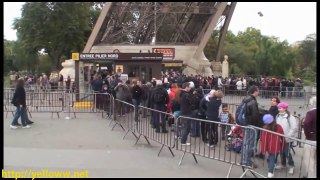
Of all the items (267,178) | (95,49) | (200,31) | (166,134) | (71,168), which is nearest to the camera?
(267,178)

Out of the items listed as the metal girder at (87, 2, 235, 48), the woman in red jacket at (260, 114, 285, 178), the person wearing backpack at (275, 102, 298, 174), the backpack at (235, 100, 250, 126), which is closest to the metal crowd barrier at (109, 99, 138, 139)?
the backpack at (235, 100, 250, 126)

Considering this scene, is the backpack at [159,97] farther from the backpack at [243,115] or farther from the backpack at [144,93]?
the backpack at [243,115]

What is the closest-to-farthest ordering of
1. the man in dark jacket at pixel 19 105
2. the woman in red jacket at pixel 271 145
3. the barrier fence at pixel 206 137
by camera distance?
the woman in red jacket at pixel 271 145
the barrier fence at pixel 206 137
the man in dark jacket at pixel 19 105

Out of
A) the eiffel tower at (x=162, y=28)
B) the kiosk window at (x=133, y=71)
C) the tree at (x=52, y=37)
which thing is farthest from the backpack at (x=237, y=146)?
the eiffel tower at (x=162, y=28)

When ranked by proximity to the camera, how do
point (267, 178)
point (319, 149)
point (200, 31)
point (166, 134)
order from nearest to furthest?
point (319, 149), point (267, 178), point (166, 134), point (200, 31)

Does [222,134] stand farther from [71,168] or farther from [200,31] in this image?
[200,31]

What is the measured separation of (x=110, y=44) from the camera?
50.8 m

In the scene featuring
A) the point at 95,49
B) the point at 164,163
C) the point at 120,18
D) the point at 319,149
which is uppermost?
the point at 120,18

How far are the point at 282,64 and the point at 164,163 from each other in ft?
181

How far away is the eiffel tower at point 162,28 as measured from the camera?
48156 millimetres

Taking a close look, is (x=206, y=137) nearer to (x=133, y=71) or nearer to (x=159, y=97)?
(x=159, y=97)

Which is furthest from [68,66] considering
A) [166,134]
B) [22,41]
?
[166,134]

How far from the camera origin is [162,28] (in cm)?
5425

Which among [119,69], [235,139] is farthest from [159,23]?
[235,139]
